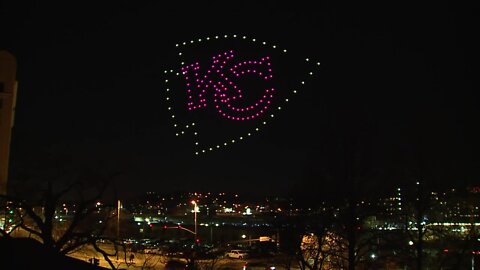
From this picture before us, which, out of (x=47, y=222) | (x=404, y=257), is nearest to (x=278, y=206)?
(x=404, y=257)

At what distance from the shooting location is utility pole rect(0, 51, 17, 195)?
2302cm

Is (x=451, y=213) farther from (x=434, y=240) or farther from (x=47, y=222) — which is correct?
(x=47, y=222)

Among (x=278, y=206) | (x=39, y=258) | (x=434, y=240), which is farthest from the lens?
(x=278, y=206)

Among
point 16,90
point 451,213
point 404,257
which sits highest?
point 16,90

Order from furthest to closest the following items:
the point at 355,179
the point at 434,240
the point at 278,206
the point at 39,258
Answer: the point at 278,206
the point at 434,240
the point at 355,179
the point at 39,258

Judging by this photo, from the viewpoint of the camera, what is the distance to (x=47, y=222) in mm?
9594

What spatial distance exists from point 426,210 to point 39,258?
13.6 meters

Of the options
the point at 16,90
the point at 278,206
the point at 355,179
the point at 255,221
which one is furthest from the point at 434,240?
the point at 255,221

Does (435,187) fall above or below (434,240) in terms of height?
above

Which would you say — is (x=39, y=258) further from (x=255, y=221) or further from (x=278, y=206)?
(x=255, y=221)

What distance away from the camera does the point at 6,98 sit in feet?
75.8

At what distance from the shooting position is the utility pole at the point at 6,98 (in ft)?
75.5

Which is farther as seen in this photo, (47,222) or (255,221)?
(255,221)

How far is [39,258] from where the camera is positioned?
817 cm
